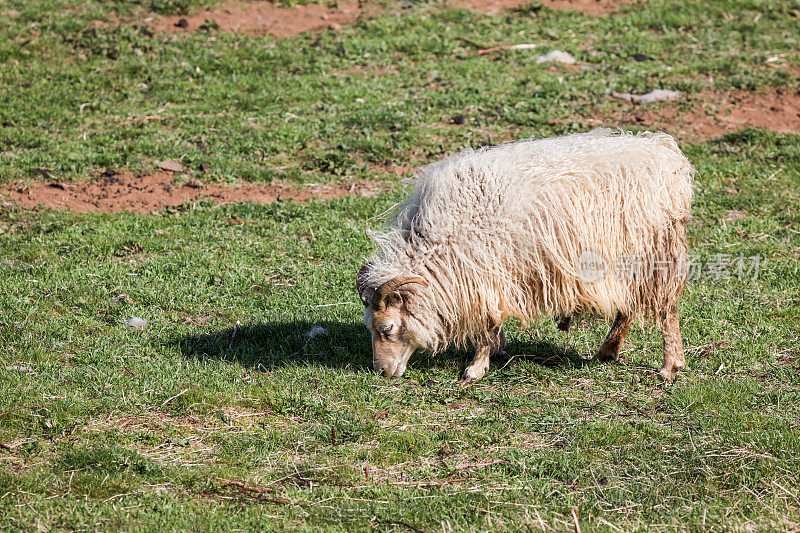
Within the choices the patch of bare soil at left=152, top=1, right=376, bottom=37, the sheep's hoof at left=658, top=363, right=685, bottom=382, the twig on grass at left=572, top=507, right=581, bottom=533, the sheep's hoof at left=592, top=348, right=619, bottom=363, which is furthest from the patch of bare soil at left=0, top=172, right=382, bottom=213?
the twig on grass at left=572, top=507, right=581, bottom=533

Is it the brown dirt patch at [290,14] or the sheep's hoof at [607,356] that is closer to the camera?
the sheep's hoof at [607,356]

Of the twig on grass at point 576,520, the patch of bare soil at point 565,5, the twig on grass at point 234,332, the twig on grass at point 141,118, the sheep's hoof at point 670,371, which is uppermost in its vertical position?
the patch of bare soil at point 565,5

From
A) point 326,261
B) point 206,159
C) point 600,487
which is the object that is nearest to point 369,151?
point 206,159

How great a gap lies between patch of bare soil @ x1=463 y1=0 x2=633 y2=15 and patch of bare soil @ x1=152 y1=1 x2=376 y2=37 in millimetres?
1757

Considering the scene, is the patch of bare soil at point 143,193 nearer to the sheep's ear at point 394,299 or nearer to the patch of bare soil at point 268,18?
the sheep's ear at point 394,299

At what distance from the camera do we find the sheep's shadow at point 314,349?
20.6 feet

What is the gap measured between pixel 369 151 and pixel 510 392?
485 centimetres

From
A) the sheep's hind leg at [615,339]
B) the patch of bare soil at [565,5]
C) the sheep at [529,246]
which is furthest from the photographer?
the patch of bare soil at [565,5]

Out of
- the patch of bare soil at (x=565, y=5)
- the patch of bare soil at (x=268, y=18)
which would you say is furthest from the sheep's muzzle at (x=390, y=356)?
the patch of bare soil at (x=565, y=5)

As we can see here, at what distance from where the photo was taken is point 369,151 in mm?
10062

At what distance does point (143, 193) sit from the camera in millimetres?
9086

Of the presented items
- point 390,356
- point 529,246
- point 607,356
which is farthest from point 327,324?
point 607,356

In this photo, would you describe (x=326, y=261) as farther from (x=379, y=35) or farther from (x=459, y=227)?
(x=379, y=35)

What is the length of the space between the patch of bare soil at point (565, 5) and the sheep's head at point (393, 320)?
917 cm
